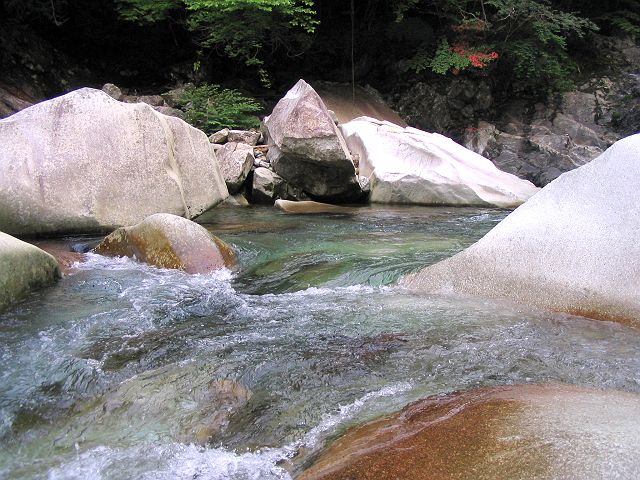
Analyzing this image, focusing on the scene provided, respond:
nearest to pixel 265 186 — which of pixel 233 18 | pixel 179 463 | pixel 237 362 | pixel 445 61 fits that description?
pixel 233 18

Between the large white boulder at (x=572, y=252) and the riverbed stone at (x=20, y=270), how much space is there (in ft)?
9.75

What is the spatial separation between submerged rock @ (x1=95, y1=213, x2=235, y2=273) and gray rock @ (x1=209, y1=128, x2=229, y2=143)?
510cm

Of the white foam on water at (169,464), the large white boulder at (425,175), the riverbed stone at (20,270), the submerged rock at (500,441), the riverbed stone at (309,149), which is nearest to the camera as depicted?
the submerged rock at (500,441)

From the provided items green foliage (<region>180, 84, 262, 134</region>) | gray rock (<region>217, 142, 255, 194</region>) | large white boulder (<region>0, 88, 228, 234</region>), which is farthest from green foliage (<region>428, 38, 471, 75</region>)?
large white boulder (<region>0, 88, 228, 234</region>)

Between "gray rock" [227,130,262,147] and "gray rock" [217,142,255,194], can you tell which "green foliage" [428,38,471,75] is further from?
"gray rock" [217,142,255,194]

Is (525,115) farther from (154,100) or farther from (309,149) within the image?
(154,100)

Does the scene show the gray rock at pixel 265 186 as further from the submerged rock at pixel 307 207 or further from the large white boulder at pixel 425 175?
the large white boulder at pixel 425 175

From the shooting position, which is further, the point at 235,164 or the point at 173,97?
the point at 173,97

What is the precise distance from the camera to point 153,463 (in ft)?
7.24

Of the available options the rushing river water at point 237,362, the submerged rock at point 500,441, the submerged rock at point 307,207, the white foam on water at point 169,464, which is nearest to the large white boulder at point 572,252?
the rushing river water at point 237,362

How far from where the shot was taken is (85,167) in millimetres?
5980

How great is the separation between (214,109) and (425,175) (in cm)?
452

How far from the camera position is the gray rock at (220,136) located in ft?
34.3

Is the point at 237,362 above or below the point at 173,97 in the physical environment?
below
